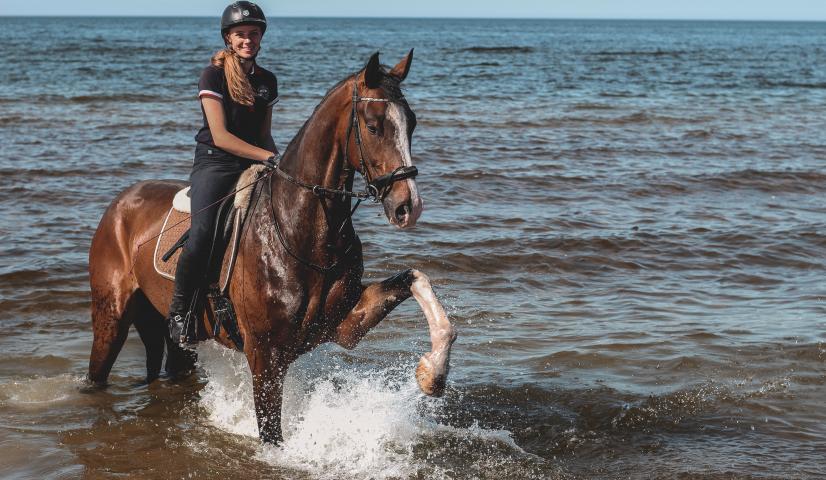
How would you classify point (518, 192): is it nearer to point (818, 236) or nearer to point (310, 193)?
point (818, 236)

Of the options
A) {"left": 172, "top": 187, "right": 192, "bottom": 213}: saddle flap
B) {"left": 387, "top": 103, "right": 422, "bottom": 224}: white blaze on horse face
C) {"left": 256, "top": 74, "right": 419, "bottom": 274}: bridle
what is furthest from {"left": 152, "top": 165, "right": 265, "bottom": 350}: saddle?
{"left": 387, "top": 103, "right": 422, "bottom": 224}: white blaze on horse face

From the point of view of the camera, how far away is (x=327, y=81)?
37.2 metres

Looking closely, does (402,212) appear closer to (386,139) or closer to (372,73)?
(386,139)

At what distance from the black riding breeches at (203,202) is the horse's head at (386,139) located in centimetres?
121

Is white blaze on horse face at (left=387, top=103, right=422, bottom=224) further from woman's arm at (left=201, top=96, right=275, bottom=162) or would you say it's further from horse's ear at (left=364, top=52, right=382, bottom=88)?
woman's arm at (left=201, top=96, right=275, bottom=162)

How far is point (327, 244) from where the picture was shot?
536 centimetres

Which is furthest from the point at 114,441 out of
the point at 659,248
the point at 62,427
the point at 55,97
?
the point at 55,97

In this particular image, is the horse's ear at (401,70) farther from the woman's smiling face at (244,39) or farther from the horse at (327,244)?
the woman's smiling face at (244,39)

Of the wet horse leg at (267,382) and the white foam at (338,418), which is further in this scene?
the white foam at (338,418)

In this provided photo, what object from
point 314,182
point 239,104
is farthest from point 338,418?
point 239,104

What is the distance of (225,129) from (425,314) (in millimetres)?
1721

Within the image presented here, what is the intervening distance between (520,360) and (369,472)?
2585mm

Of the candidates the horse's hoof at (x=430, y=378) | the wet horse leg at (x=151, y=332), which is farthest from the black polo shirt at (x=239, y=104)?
the horse's hoof at (x=430, y=378)

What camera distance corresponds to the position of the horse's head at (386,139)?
15.2 feet
